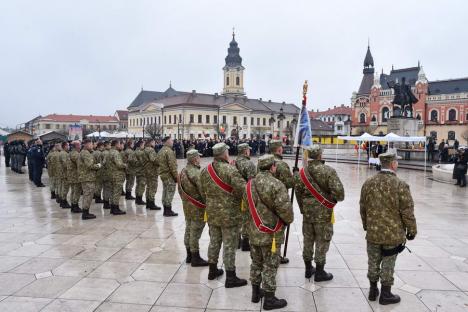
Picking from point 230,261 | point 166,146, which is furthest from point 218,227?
point 166,146

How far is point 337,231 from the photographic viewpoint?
7965mm

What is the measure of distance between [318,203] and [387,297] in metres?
1.42

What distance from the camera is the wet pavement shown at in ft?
15.1

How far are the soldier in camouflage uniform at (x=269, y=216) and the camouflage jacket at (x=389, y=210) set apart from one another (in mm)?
1062

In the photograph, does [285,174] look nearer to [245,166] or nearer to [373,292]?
[245,166]

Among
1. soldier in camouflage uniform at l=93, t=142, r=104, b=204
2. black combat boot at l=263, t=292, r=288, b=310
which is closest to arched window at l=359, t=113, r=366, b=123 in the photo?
soldier in camouflage uniform at l=93, t=142, r=104, b=204

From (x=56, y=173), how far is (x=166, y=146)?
4116 mm

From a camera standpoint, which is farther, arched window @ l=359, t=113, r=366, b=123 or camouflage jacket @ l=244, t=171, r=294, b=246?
arched window @ l=359, t=113, r=366, b=123

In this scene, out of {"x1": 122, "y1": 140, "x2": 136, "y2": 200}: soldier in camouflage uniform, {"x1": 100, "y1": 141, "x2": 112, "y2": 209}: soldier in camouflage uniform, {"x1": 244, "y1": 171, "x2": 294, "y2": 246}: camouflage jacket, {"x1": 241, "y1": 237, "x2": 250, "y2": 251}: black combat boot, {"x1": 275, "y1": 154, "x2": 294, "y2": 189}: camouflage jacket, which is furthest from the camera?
{"x1": 122, "y1": 140, "x2": 136, "y2": 200}: soldier in camouflage uniform

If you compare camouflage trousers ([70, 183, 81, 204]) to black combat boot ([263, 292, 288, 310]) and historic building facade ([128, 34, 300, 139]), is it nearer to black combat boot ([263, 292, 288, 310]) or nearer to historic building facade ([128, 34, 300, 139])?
black combat boot ([263, 292, 288, 310])

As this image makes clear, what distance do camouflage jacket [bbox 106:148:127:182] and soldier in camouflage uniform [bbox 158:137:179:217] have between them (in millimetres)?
1200

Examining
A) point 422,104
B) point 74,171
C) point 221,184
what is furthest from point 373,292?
point 422,104

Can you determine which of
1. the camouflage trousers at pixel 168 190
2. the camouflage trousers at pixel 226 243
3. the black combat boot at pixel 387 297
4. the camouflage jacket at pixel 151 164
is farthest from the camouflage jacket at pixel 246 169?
the camouflage jacket at pixel 151 164

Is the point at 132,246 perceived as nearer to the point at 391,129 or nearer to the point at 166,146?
the point at 166,146
